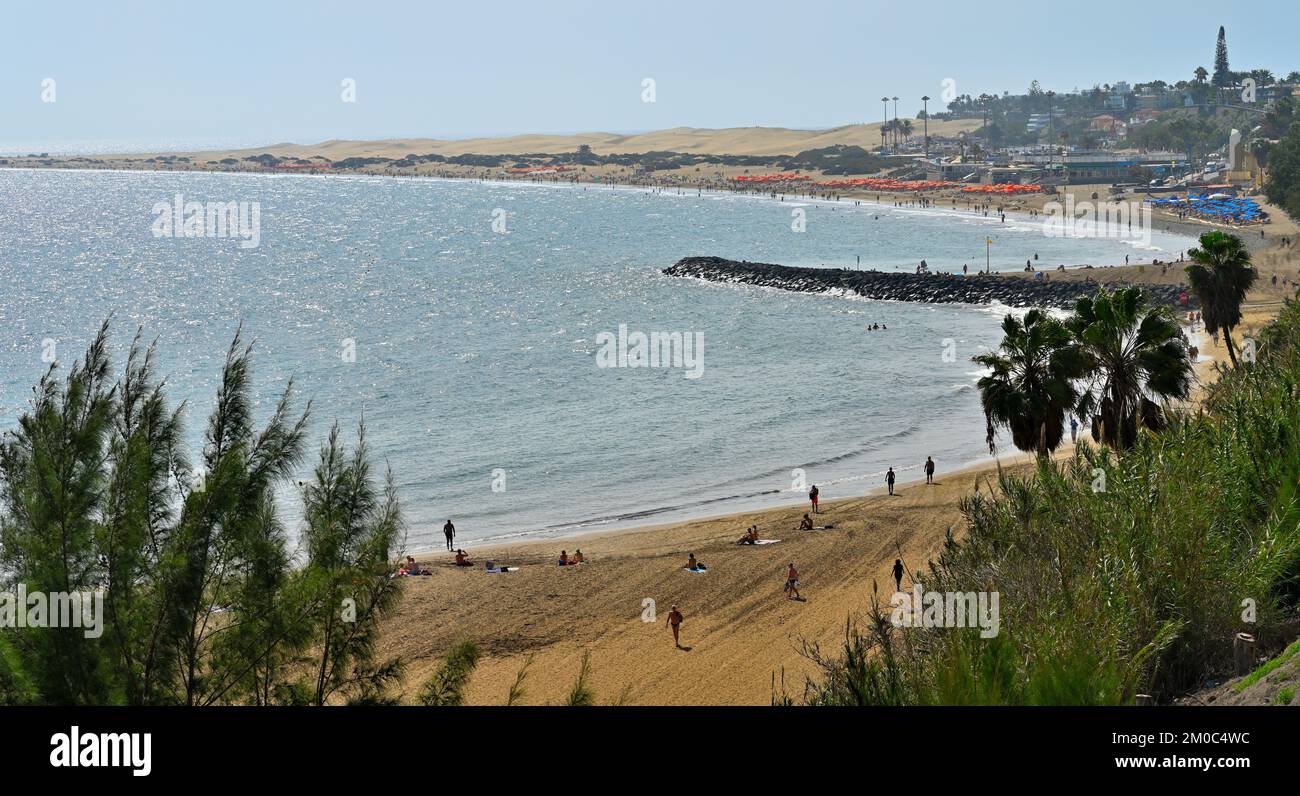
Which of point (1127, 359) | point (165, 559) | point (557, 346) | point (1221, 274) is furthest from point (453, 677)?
point (557, 346)

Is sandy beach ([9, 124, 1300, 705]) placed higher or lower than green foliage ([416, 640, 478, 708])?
lower

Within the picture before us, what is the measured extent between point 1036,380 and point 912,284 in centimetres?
5870

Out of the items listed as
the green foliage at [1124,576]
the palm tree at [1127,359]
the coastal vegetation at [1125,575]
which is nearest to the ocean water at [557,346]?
the palm tree at [1127,359]

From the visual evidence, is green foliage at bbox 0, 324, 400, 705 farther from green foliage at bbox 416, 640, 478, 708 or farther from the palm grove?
the palm grove

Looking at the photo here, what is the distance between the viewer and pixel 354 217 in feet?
545

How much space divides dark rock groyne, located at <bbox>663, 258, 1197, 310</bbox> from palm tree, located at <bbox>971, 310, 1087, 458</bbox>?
41.3 m

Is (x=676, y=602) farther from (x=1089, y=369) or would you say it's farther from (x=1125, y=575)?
(x=1125, y=575)

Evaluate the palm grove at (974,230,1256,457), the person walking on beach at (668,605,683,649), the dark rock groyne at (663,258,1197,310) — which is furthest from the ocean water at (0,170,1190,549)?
the palm grove at (974,230,1256,457)

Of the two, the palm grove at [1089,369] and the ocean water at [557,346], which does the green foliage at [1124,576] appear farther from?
the ocean water at [557,346]

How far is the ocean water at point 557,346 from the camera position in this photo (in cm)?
3922

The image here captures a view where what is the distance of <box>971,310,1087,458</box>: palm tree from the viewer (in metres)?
22.8

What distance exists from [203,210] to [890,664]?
609 ft

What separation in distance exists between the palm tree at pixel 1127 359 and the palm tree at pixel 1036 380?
0.33 metres

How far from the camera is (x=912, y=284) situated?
264ft
